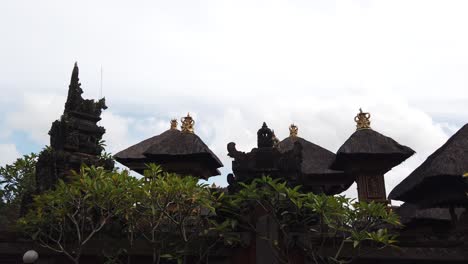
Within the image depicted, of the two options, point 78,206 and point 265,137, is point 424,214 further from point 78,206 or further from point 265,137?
point 78,206

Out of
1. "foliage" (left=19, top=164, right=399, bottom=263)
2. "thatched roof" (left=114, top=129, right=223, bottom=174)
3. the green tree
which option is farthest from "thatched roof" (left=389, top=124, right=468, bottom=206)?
"thatched roof" (left=114, top=129, right=223, bottom=174)

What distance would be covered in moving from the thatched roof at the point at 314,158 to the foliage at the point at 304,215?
13.9 meters

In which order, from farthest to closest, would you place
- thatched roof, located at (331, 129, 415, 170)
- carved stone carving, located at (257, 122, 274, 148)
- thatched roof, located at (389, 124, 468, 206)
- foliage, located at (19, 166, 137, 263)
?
1. thatched roof, located at (331, 129, 415, 170)
2. thatched roof, located at (389, 124, 468, 206)
3. carved stone carving, located at (257, 122, 274, 148)
4. foliage, located at (19, 166, 137, 263)

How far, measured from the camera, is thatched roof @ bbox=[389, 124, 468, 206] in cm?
1358

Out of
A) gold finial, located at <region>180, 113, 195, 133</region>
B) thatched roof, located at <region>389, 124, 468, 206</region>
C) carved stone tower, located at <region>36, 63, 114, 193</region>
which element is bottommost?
thatched roof, located at <region>389, 124, 468, 206</region>

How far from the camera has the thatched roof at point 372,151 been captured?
2150cm

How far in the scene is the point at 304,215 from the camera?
9.19 m

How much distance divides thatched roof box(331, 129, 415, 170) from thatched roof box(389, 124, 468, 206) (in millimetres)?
5550

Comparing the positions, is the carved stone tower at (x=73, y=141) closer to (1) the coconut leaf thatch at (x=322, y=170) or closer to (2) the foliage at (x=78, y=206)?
(2) the foliage at (x=78, y=206)

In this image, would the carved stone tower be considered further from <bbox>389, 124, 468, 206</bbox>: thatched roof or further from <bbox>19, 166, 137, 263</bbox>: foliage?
<bbox>389, 124, 468, 206</bbox>: thatched roof

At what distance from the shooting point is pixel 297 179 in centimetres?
1027

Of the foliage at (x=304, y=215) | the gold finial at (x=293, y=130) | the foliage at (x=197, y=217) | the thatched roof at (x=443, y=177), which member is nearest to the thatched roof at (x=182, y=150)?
the gold finial at (x=293, y=130)

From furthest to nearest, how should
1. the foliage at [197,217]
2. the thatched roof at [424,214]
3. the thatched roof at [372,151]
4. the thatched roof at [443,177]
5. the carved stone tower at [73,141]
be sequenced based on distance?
the thatched roof at [372,151]
the thatched roof at [424,214]
the thatched roof at [443,177]
the carved stone tower at [73,141]
the foliage at [197,217]

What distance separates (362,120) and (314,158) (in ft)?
12.1
